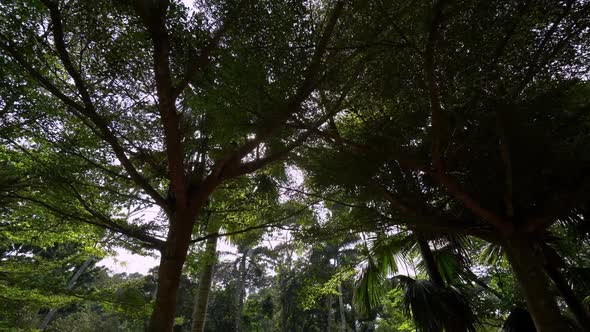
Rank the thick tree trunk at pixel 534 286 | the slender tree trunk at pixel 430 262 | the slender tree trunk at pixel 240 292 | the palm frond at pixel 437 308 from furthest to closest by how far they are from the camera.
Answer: the slender tree trunk at pixel 240 292, the slender tree trunk at pixel 430 262, the palm frond at pixel 437 308, the thick tree trunk at pixel 534 286

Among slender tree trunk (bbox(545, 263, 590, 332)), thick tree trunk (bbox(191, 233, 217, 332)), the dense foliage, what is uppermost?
the dense foliage

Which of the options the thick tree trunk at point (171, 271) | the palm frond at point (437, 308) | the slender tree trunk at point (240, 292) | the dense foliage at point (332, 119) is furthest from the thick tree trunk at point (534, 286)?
the slender tree trunk at point (240, 292)

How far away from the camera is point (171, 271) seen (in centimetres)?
308

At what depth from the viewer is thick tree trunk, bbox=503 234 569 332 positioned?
9.23 feet

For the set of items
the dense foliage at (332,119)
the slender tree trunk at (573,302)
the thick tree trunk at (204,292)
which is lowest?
the slender tree trunk at (573,302)

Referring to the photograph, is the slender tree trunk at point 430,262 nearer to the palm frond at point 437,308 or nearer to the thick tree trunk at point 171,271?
the palm frond at point 437,308

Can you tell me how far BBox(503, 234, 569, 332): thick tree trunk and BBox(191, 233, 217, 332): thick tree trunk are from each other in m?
4.08

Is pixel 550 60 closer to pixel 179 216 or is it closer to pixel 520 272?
pixel 520 272

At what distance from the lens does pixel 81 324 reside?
16141 millimetres

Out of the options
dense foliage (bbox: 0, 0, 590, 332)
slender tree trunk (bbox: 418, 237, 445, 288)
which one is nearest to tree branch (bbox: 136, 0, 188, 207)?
dense foliage (bbox: 0, 0, 590, 332)

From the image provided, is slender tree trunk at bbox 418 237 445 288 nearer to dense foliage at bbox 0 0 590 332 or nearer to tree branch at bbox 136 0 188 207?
dense foliage at bbox 0 0 590 332

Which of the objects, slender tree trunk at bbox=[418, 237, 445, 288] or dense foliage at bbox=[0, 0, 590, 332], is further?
slender tree trunk at bbox=[418, 237, 445, 288]

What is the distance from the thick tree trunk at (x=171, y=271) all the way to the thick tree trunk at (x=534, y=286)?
3.44m

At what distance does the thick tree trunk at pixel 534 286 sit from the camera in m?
2.81
